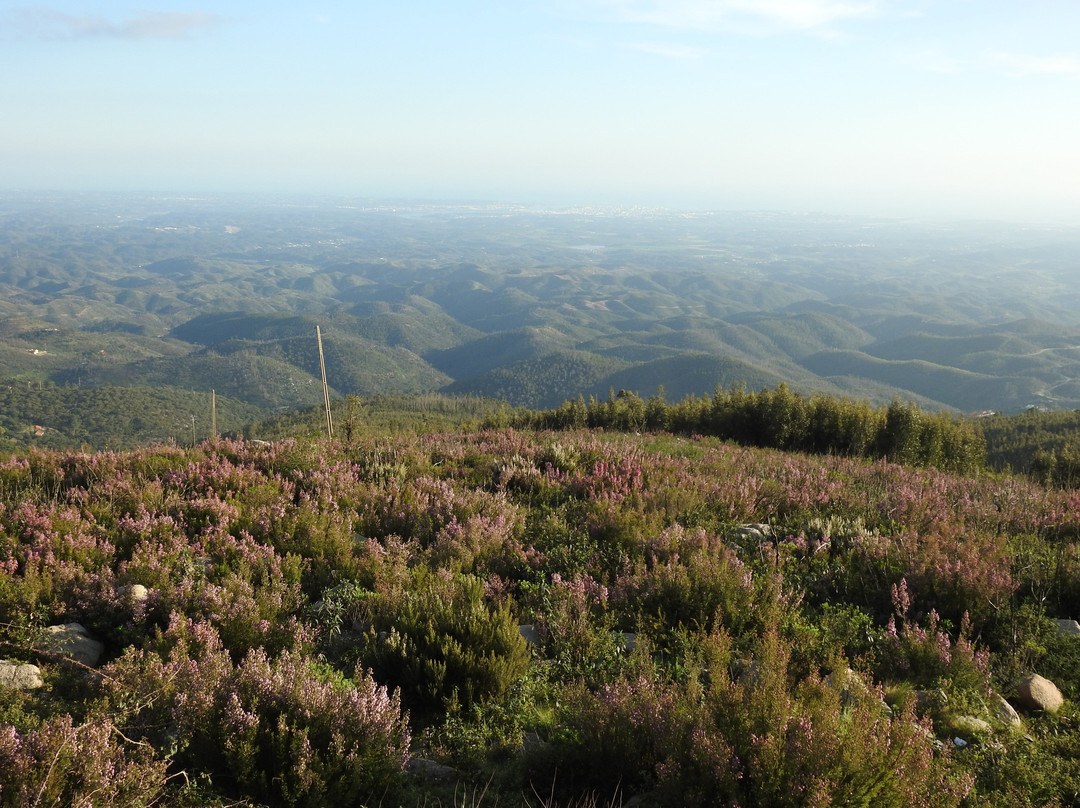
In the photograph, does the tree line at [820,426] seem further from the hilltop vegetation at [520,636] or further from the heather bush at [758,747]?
the heather bush at [758,747]

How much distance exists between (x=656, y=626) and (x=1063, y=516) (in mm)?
6082

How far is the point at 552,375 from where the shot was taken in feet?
643

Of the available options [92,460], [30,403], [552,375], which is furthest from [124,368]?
[92,460]

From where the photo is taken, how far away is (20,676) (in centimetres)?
356

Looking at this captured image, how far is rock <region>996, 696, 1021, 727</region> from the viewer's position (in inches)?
145

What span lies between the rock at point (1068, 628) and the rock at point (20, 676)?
23.4 ft

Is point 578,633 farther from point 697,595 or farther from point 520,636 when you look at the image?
point 697,595

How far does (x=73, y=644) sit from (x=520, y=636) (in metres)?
2.98

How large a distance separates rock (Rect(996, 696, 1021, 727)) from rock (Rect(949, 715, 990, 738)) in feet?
0.62

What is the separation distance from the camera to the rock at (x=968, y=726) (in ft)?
11.7

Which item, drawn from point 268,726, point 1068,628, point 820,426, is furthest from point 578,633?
point 820,426

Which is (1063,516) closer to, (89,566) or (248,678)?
(248,678)

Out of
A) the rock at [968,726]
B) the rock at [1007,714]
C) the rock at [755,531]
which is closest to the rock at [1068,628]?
the rock at [1007,714]

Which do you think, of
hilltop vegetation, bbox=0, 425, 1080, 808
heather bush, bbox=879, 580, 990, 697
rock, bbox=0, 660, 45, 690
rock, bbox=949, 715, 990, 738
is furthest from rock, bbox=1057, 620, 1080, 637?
rock, bbox=0, 660, 45, 690
